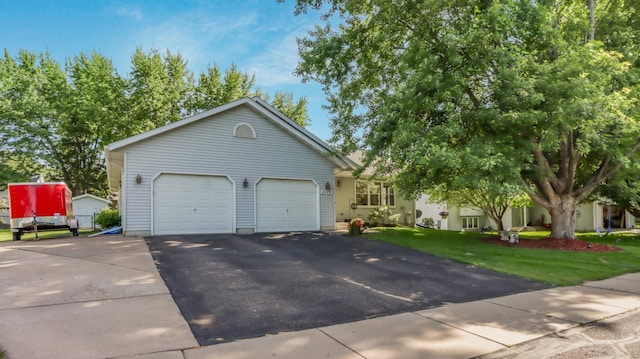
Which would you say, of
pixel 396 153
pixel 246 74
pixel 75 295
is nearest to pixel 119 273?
pixel 75 295

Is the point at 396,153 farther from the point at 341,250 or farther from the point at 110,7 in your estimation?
the point at 110,7

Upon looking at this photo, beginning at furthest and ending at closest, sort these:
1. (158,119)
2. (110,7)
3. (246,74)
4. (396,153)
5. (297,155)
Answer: (246,74), (158,119), (297,155), (110,7), (396,153)

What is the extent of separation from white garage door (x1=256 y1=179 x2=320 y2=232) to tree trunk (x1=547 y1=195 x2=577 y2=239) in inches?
355

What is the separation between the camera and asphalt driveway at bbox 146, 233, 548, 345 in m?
5.00

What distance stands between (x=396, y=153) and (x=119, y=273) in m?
8.28

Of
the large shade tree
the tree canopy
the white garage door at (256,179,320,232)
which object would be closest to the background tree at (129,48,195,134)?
the tree canopy

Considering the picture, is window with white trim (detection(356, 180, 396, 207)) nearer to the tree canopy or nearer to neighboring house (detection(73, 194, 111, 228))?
the tree canopy

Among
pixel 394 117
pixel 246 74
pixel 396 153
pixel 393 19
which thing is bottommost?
pixel 396 153

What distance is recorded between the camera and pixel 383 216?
800 inches

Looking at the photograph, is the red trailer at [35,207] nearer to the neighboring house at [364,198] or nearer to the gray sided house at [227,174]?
the gray sided house at [227,174]

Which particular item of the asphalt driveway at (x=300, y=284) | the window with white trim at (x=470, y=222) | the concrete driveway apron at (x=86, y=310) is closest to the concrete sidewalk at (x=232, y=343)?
the concrete driveway apron at (x=86, y=310)

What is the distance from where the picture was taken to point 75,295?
5680mm

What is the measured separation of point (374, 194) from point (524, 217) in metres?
11.2

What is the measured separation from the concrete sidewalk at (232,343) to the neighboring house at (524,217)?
52.7ft
